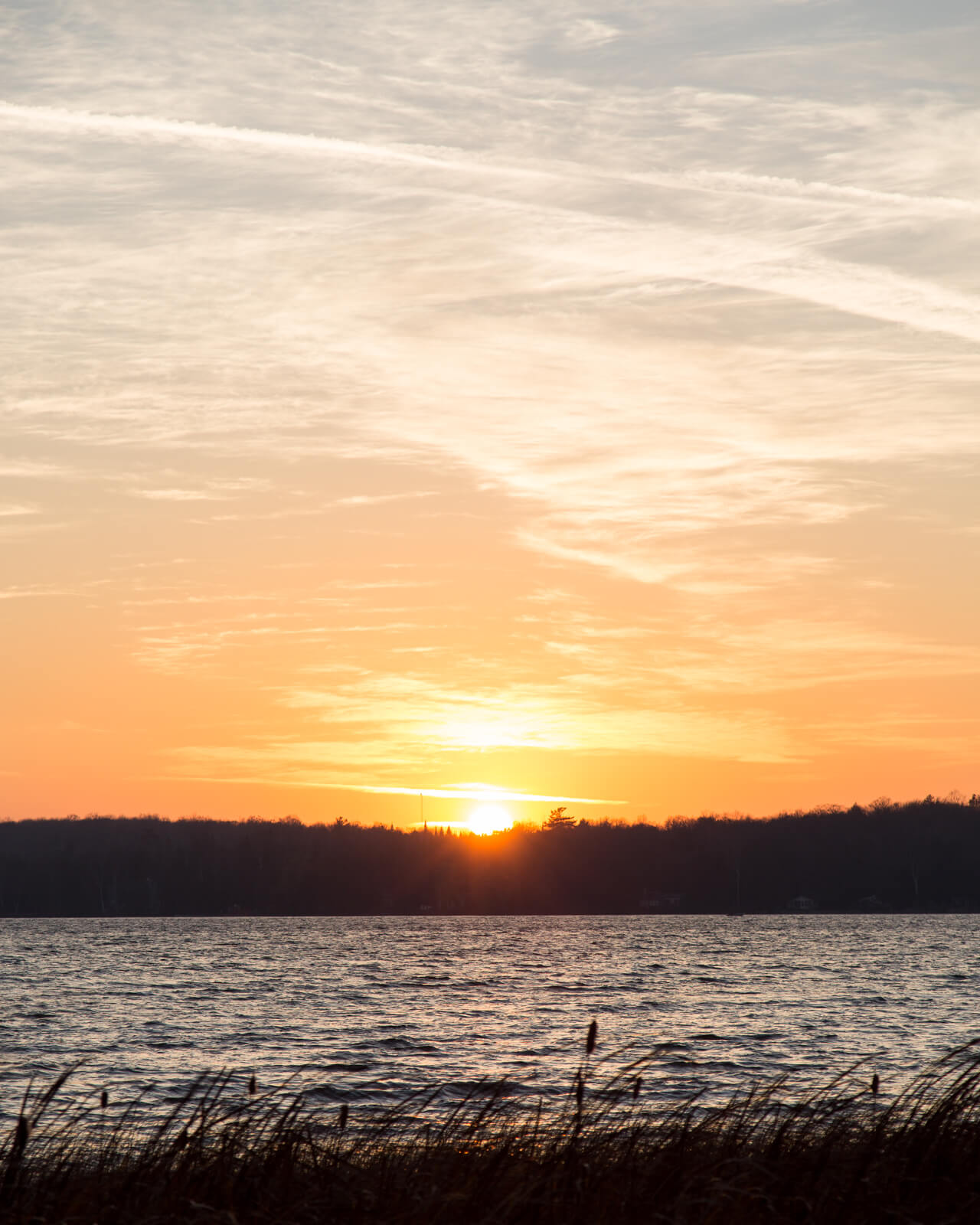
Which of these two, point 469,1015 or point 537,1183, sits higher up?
point 537,1183

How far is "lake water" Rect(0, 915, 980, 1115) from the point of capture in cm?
4184

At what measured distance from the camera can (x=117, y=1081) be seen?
3956cm

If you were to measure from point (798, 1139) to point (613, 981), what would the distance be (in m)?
88.9

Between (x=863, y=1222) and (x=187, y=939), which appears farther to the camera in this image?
(x=187, y=939)

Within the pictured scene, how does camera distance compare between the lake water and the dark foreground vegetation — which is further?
the lake water

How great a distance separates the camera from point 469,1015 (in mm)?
68500

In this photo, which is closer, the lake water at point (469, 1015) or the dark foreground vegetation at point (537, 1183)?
the dark foreground vegetation at point (537, 1183)

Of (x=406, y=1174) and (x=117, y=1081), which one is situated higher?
(x=406, y=1174)

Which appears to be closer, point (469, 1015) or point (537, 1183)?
point (537, 1183)

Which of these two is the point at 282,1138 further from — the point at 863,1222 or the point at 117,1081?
the point at 117,1081

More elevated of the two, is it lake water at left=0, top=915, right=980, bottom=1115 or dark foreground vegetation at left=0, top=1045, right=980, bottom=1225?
dark foreground vegetation at left=0, top=1045, right=980, bottom=1225

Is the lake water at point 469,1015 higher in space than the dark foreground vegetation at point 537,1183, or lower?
Result: lower

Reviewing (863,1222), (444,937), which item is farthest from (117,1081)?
(444,937)

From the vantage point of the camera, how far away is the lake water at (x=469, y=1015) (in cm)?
4184
